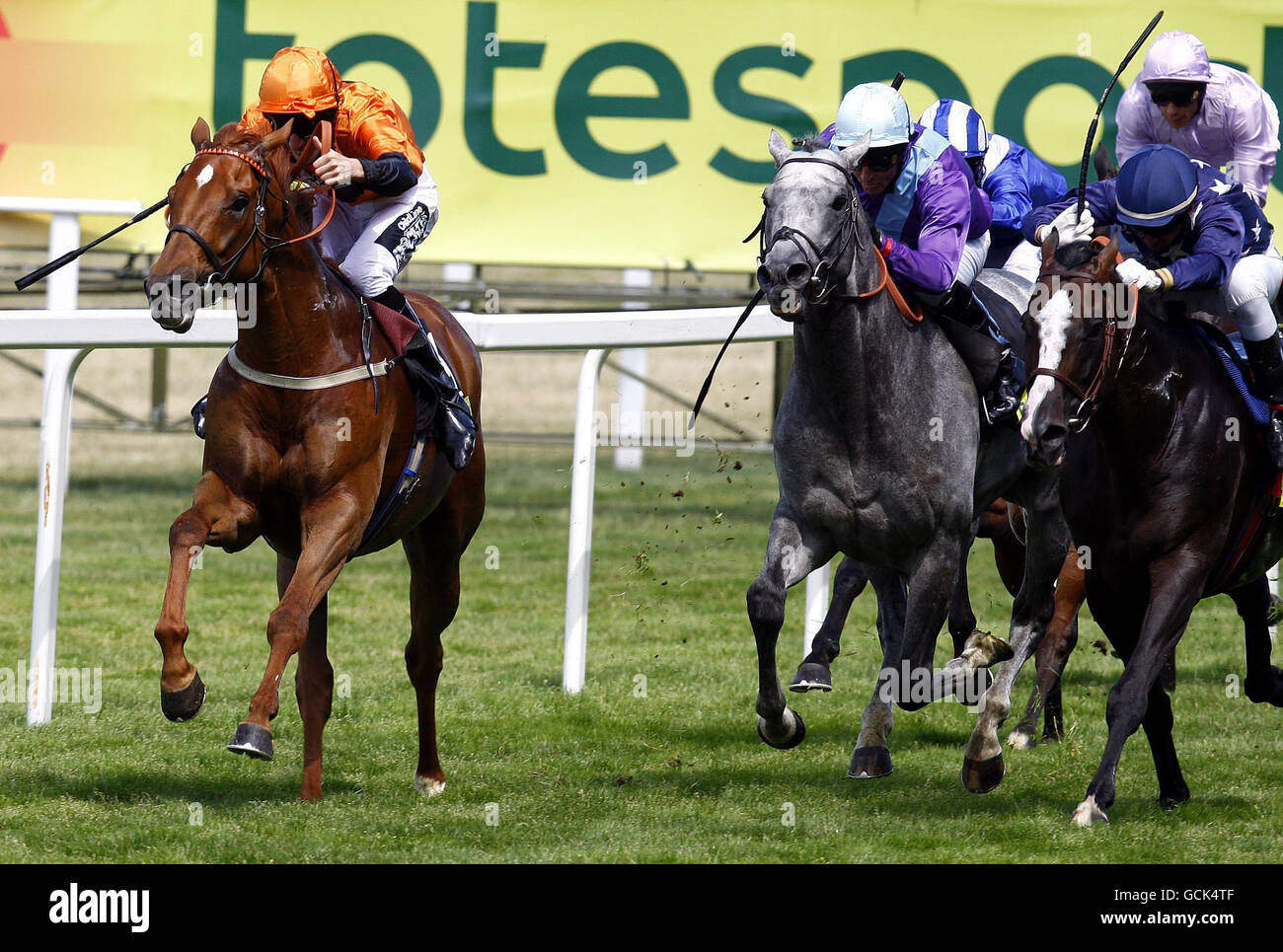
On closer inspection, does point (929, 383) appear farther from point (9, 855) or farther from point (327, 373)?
point (9, 855)

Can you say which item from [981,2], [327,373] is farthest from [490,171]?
[327,373]

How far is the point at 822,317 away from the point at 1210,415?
4.00 ft

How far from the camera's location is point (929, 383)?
5.09 m

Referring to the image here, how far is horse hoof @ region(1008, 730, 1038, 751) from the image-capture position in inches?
247

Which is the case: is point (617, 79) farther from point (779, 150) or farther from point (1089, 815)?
point (1089, 815)

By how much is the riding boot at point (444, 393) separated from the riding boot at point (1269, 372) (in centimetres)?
244

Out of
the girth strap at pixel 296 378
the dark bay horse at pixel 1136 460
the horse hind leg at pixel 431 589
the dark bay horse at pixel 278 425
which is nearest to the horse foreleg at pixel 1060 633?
the dark bay horse at pixel 1136 460

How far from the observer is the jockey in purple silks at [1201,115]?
18.9 ft

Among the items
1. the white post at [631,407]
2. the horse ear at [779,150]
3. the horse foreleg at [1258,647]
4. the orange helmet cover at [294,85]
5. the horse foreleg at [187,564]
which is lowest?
the white post at [631,407]

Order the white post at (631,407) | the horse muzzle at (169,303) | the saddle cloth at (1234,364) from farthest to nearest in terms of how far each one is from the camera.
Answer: the white post at (631,407)
the saddle cloth at (1234,364)
the horse muzzle at (169,303)

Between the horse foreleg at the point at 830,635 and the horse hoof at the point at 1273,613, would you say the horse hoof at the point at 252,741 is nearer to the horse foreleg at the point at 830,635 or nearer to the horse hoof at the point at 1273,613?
the horse foreleg at the point at 830,635

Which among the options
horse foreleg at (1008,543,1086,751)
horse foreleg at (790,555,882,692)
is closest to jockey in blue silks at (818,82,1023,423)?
horse foreleg at (790,555,882,692)

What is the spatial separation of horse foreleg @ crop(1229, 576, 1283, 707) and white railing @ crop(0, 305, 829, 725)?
158cm

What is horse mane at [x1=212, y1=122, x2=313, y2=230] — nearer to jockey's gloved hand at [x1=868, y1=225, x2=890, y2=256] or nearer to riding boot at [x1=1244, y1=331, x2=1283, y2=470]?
jockey's gloved hand at [x1=868, y1=225, x2=890, y2=256]
